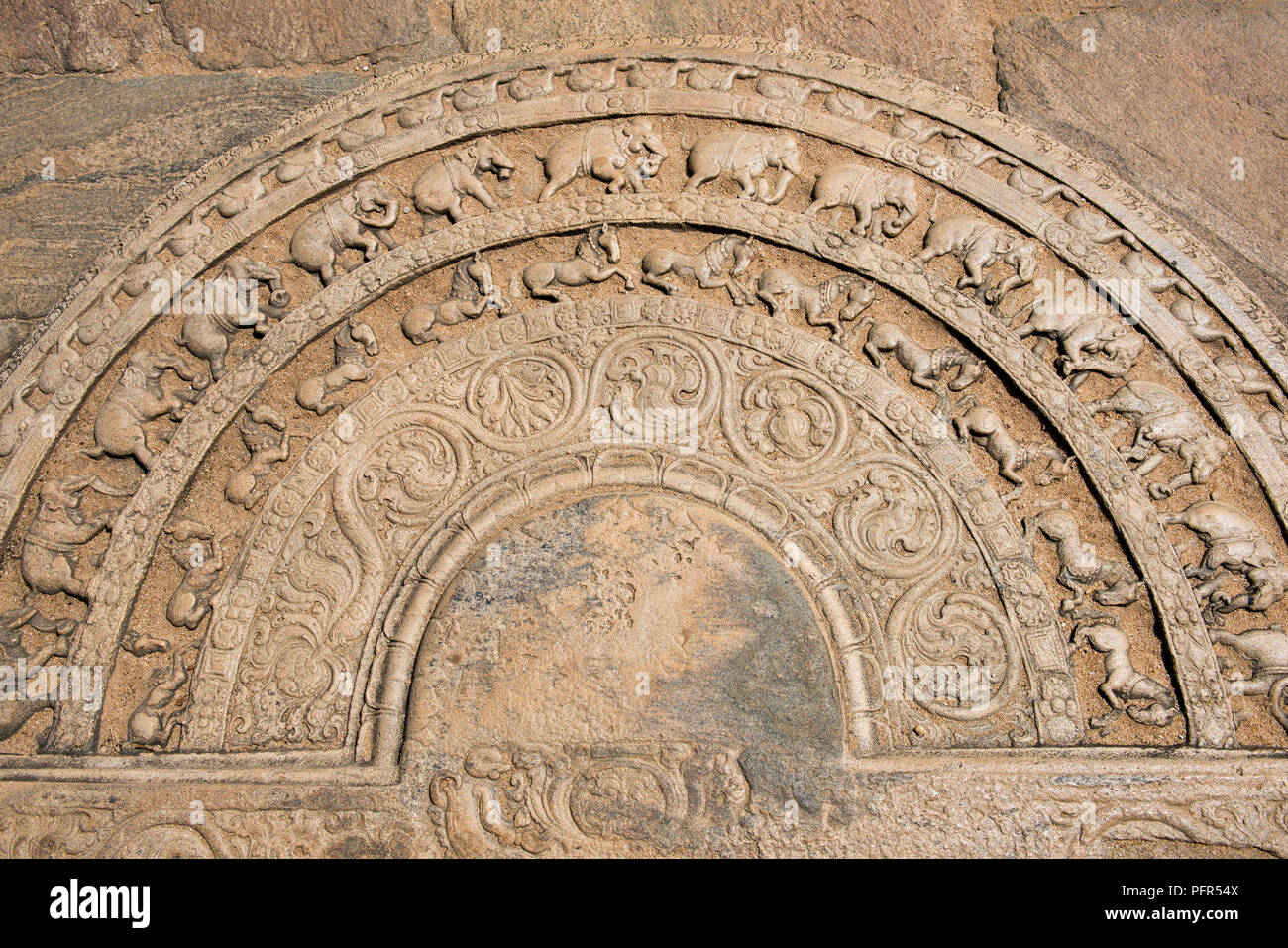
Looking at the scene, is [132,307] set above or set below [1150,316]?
above

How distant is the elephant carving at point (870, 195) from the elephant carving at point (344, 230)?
2.00 metres

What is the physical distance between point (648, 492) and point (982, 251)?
5.89 feet

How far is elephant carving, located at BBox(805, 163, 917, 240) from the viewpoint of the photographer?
3975mm

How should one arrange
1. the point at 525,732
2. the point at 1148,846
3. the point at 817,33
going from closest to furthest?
the point at 1148,846 → the point at 525,732 → the point at 817,33

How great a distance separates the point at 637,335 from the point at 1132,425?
215 centimetres

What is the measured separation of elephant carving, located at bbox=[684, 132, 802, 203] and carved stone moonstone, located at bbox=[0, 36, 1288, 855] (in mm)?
18

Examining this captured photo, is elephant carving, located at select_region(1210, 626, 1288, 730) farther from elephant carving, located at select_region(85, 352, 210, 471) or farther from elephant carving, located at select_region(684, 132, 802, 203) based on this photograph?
elephant carving, located at select_region(85, 352, 210, 471)

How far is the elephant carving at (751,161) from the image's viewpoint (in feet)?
13.3

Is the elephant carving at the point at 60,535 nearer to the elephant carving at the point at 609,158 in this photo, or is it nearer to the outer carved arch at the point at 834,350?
the outer carved arch at the point at 834,350

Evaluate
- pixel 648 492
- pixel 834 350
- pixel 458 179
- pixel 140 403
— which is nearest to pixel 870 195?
pixel 834 350

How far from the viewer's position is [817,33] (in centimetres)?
424

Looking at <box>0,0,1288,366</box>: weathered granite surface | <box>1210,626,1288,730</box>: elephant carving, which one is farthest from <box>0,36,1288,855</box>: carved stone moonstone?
<box>0,0,1288,366</box>: weathered granite surface

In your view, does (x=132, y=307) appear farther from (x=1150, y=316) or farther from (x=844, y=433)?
(x=1150, y=316)
